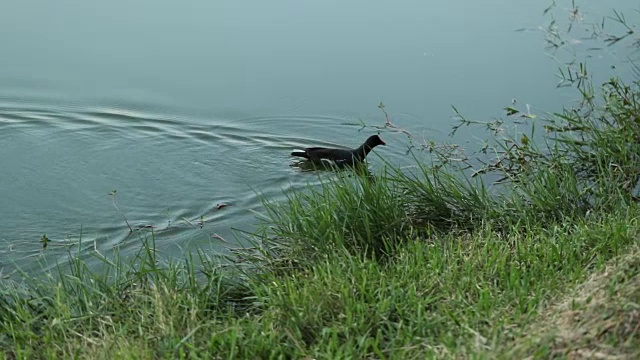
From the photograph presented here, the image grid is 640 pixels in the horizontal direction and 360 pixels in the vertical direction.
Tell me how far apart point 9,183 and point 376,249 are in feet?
10.0

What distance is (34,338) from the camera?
3.93 m

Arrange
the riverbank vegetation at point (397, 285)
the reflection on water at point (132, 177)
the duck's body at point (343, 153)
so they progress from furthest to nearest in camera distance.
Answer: the duck's body at point (343, 153), the reflection on water at point (132, 177), the riverbank vegetation at point (397, 285)

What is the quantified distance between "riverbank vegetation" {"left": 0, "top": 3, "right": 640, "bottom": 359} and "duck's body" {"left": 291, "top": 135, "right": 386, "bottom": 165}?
128cm

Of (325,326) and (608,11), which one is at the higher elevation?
(608,11)

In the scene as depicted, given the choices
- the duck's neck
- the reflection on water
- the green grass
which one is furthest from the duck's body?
the green grass

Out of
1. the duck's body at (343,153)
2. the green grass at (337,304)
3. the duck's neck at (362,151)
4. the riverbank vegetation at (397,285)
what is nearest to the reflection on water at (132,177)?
the duck's body at (343,153)

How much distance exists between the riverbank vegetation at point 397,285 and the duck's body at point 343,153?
128 cm

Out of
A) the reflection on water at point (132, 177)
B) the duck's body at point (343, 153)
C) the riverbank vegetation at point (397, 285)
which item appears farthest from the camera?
the duck's body at point (343, 153)

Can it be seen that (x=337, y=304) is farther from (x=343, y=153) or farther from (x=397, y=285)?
(x=343, y=153)

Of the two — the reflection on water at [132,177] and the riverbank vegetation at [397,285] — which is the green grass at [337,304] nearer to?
the riverbank vegetation at [397,285]

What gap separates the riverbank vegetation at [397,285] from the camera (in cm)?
354

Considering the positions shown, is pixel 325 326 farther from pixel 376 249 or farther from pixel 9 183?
pixel 9 183

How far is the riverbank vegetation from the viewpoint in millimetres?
3545

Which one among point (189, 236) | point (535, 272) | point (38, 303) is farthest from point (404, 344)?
point (189, 236)
